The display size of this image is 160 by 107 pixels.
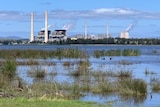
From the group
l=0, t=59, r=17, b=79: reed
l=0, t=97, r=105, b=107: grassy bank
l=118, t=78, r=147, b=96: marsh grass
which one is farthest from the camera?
l=0, t=59, r=17, b=79: reed

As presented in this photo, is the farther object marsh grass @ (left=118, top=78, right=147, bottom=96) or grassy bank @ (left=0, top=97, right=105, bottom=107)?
marsh grass @ (left=118, top=78, right=147, bottom=96)

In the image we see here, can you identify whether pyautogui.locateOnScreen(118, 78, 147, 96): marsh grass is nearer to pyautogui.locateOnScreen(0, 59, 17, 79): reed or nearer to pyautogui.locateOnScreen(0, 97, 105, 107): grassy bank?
pyautogui.locateOnScreen(0, 97, 105, 107): grassy bank

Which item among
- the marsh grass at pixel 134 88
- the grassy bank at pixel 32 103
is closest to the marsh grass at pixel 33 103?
the grassy bank at pixel 32 103

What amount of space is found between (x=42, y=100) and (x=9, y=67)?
12657 millimetres

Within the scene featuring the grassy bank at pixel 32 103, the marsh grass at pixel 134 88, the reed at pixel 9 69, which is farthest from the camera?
the reed at pixel 9 69

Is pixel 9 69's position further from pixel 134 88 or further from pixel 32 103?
pixel 32 103

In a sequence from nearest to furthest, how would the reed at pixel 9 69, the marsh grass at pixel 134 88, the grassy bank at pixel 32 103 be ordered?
the grassy bank at pixel 32 103 → the marsh grass at pixel 134 88 → the reed at pixel 9 69

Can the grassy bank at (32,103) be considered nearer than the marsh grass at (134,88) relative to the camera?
Yes

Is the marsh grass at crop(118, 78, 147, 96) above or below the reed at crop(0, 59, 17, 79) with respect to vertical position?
below

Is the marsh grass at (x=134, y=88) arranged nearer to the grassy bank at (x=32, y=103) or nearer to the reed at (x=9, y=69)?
the grassy bank at (x=32, y=103)

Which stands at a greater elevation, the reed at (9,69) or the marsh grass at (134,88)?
the reed at (9,69)

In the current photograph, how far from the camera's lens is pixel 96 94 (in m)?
24.3

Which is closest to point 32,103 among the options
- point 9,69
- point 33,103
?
point 33,103

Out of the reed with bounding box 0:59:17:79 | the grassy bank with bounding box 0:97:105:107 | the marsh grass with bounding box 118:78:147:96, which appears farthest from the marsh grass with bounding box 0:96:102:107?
the reed with bounding box 0:59:17:79
